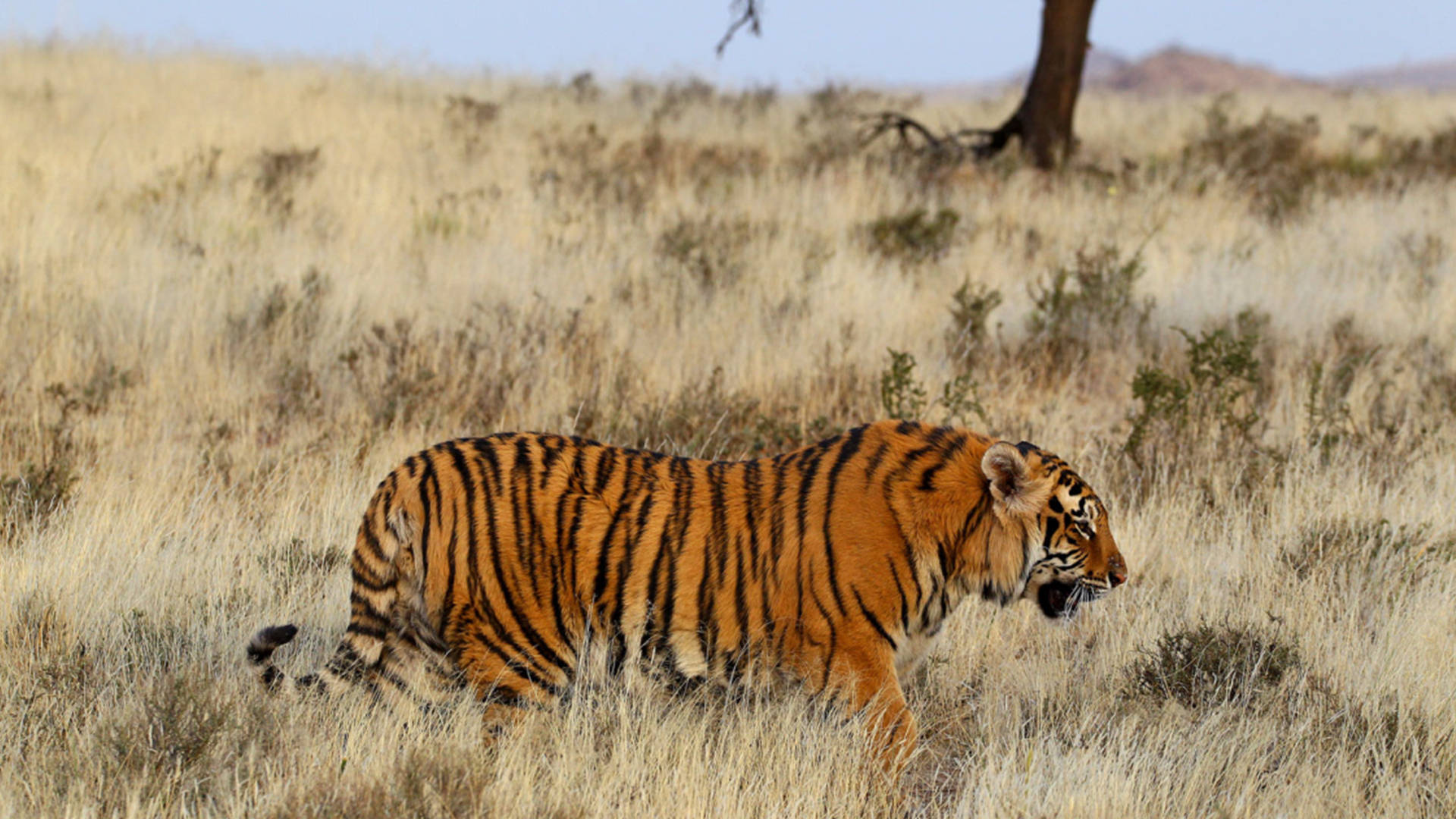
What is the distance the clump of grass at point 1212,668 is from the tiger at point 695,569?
2.06ft

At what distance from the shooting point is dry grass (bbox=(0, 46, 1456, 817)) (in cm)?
372

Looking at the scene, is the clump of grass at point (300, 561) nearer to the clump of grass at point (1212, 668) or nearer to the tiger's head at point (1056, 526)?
the tiger's head at point (1056, 526)

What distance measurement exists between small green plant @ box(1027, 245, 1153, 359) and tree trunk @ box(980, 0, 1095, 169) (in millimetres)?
6951

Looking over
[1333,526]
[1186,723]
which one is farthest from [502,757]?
[1333,526]

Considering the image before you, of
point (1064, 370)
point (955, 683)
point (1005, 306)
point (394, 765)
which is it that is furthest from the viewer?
point (1005, 306)

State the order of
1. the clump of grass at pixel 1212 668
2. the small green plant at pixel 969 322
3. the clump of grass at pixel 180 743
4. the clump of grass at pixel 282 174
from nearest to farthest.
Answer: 1. the clump of grass at pixel 180 743
2. the clump of grass at pixel 1212 668
3. the small green plant at pixel 969 322
4. the clump of grass at pixel 282 174

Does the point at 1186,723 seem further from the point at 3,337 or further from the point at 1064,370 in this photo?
the point at 3,337

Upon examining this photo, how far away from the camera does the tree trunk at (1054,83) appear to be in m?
16.0

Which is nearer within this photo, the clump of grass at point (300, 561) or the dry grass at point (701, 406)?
the dry grass at point (701, 406)

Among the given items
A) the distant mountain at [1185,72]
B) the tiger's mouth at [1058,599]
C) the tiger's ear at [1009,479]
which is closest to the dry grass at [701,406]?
the tiger's mouth at [1058,599]

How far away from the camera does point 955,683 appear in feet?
15.3

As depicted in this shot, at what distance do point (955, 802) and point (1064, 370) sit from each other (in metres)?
5.02

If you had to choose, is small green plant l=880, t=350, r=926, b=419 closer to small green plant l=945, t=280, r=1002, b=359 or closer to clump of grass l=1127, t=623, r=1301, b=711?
small green plant l=945, t=280, r=1002, b=359

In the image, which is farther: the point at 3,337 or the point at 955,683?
the point at 3,337
